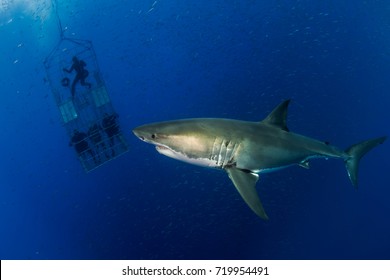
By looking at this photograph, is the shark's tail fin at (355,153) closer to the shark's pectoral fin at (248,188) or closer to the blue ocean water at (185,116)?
the shark's pectoral fin at (248,188)

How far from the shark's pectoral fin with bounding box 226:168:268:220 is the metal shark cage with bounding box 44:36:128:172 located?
728 centimetres

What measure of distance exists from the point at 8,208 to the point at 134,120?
20.3ft

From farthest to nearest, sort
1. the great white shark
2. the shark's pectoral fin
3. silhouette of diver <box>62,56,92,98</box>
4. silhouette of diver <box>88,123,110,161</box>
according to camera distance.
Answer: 1. silhouette of diver <box>88,123,110,161</box>
2. silhouette of diver <box>62,56,92,98</box>
3. the great white shark
4. the shark's pectoral fin

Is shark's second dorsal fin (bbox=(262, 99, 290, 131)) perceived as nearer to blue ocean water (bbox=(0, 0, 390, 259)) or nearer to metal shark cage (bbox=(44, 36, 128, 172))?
metal shark cage (bbox=(44, 36, 128, 172))

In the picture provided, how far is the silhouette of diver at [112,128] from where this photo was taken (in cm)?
1008

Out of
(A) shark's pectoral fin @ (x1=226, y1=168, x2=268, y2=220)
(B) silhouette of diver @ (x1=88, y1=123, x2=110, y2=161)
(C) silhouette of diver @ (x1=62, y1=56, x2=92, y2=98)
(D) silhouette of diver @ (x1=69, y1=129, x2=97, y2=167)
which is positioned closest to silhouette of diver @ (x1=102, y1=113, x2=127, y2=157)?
(B) silhouette of diver @ (x1=88, y1=123, x2=110, y2=161)

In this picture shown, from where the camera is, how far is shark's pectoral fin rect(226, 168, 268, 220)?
9.98 feet

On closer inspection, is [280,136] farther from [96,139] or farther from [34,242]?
[34,242]

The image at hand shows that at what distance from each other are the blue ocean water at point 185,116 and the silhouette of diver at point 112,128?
1576 millimetres

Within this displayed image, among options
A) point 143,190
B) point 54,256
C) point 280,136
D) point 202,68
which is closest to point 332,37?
point 202,68

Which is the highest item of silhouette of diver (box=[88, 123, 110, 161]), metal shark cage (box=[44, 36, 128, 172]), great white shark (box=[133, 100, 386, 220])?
metal shark cage (box=[44, 36, 128, 172])

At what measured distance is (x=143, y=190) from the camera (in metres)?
12.8

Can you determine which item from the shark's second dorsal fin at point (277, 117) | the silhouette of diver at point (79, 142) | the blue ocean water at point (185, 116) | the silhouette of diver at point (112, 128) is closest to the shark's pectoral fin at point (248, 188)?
the shark's second dorsal fin at point (277, 117)
